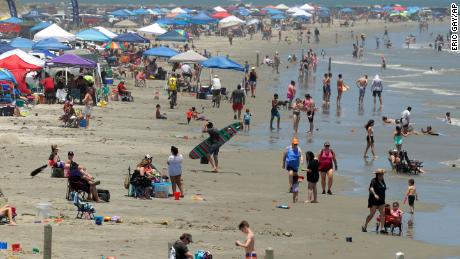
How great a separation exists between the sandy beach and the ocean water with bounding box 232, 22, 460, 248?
2.30 ft

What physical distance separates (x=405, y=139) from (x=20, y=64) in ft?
40.7

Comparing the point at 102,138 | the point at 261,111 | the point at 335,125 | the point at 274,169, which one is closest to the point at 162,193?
the point at 274,169

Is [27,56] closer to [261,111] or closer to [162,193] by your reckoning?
[261,111]

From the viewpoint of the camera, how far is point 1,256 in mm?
14086

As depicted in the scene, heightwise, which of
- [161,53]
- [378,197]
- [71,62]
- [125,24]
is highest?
[71,62]

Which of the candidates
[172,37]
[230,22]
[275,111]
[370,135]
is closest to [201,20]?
[230,22]

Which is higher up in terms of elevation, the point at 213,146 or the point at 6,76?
the point at 6,76

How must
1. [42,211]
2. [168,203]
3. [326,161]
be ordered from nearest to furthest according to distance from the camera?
[42,211]
[168,203]
[326,161]

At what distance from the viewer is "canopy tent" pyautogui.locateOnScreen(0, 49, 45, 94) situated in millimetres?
34781

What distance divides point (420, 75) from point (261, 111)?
2351 centimetres

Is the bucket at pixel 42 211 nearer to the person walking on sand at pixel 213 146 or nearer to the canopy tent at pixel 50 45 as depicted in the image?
the person walking on sand at pixel 213 146

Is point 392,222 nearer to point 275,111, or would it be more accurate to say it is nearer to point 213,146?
point 213,146

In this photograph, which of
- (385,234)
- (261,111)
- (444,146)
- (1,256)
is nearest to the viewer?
(1,256)

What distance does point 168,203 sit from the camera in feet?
65.4
